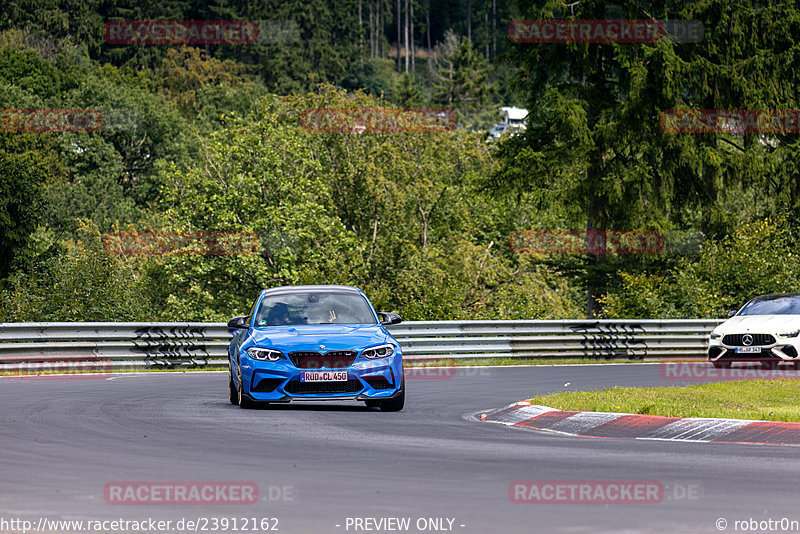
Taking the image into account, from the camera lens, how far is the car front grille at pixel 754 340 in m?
22.5

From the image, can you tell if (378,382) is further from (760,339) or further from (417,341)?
(417,341)

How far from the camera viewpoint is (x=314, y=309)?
51.5 ft

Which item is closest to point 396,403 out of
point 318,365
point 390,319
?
point 318,365

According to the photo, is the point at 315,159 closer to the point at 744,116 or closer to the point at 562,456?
the point at 744,116

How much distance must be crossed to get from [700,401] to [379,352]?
402 centimetres

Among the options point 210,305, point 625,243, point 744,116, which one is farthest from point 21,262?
point 744,116

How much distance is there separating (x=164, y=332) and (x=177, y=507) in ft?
53.8

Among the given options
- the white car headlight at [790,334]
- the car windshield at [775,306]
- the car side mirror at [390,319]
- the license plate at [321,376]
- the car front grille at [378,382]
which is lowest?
the white car headlight at [790,334]

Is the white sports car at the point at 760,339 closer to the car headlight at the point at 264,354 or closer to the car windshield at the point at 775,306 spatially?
the car windshield at the point at 775,306

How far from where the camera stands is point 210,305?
5053 centimetres

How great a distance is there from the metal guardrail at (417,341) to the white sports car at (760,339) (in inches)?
189

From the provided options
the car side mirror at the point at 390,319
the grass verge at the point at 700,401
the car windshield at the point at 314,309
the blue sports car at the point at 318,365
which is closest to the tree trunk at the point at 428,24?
the grass verge at the point at 700,401

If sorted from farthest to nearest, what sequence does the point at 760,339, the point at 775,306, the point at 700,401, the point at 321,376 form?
the point at 775,306 → the point at 760,339 → the point at 700,401 → the point at 321,376

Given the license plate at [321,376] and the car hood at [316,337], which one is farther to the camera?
the car hood at [316,337]
